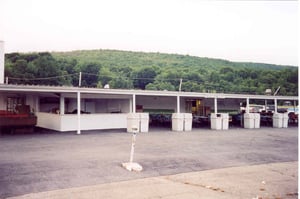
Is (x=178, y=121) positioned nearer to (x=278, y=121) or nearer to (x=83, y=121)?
(x=83, y=121)

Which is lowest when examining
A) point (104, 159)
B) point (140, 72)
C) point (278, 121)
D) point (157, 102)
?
point (104, 159)

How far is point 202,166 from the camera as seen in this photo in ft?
29.1

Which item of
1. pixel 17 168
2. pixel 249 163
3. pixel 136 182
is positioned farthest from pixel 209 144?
pixel 17 168

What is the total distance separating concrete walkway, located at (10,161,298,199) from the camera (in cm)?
599

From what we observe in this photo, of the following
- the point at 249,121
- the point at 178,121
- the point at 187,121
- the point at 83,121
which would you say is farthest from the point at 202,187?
the point at 249,121

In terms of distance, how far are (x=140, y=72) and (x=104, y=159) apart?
185 ft

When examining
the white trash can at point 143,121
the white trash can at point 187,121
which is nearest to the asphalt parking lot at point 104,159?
the white trash can at point 143,121

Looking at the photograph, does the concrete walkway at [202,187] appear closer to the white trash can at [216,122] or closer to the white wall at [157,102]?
the white trash can at [216,122]

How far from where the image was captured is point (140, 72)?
213ft

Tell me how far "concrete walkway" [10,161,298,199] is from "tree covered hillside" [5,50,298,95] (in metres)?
43.3

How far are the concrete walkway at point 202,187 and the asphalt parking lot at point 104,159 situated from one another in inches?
16.7

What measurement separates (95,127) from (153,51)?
6040 cm

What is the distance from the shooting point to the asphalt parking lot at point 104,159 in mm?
6936

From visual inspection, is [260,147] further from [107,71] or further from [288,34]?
[107,71]
